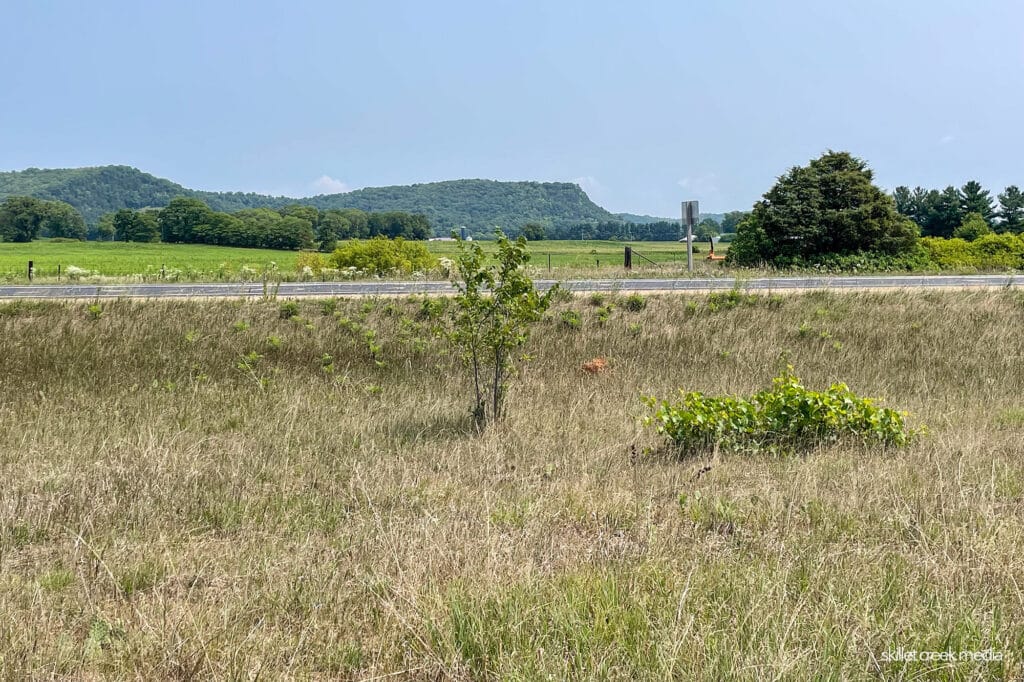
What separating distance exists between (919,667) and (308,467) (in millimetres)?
5412

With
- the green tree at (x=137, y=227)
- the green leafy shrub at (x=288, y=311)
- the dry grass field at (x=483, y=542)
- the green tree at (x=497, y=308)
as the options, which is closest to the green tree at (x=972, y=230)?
the dry grass field at (x=483, y=542)

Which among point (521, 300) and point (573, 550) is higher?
point (521, 300)

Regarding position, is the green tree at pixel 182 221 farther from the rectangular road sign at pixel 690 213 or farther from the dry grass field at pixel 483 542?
the dry grass field at pixel 483 542

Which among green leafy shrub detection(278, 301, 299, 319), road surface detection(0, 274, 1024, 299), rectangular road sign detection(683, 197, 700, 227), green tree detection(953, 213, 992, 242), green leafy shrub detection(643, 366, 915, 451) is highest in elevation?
green tree detection(953, 213, 992, 242)

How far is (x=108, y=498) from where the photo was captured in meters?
5.91

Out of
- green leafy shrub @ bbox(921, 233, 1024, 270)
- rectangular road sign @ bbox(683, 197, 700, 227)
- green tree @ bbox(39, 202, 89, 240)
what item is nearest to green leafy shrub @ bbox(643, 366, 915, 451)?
rectangular road sign @ bbox(683, 197, 700, 227)

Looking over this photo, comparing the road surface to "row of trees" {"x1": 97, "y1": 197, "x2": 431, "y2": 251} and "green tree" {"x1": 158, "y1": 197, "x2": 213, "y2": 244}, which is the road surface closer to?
"row of trees" {"x1": 97, "y1": 197, "x2": 431, "y2": 251}

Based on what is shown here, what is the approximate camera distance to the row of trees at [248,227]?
95.8m

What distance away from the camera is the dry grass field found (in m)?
3.38

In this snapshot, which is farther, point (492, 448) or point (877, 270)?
point (877, 270)

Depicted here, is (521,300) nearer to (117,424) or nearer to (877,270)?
(117,424)

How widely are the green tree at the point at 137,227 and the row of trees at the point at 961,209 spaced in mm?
98824

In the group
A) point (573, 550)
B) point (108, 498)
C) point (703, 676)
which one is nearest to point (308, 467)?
point (108, 498)

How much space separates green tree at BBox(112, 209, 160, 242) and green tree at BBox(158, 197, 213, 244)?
1239 millimetres
